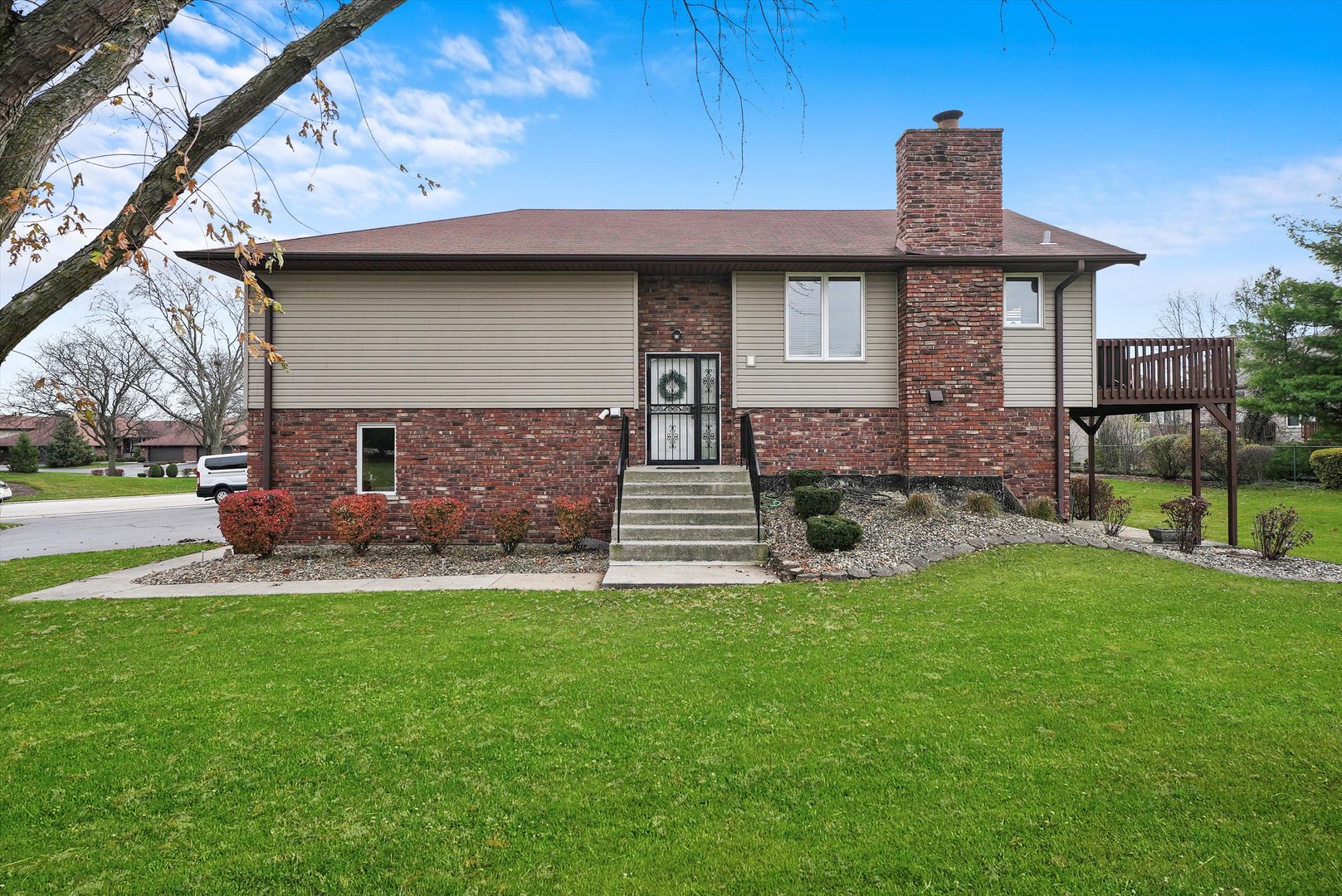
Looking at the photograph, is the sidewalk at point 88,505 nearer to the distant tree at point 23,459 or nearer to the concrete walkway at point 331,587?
the concrete walkway at point 331,587

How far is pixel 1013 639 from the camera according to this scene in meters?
5.16

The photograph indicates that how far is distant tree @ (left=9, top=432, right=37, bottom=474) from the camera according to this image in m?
36.8

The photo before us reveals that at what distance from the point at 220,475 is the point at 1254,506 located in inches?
1258

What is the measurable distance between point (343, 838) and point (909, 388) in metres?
9.92

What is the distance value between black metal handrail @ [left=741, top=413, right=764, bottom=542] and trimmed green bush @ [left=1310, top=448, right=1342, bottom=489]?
64.8ft

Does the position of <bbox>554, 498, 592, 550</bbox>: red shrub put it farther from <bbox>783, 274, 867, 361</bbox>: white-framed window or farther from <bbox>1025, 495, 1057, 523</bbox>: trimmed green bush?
<bbox>1025, 495, 1057, 523</bbox>: trimmed green bush

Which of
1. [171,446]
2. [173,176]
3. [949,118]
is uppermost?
[949,118]

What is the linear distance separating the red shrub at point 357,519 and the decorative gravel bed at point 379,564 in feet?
0.98

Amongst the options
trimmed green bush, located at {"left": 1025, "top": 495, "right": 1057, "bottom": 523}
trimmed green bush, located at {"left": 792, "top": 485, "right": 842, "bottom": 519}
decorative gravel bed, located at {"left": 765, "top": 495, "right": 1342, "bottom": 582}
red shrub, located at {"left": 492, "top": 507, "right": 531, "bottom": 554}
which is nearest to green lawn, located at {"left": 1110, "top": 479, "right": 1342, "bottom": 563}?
decorative gravel bed, located at {"left": 765, "top": 495, "right": 1342, "bottom": 582}

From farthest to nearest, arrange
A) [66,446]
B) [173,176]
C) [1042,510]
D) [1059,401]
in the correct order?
[66,446] → [1059,401] → [1042,510] → [173,176]

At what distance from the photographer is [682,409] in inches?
444

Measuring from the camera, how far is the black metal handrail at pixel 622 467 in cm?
912

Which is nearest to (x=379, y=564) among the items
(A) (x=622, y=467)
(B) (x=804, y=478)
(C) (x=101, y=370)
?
(A) (x=622, y=467)

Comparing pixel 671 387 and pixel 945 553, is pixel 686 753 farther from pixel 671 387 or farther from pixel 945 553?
pixel 671 387
